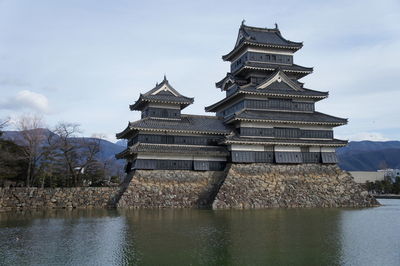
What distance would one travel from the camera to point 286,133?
116ft

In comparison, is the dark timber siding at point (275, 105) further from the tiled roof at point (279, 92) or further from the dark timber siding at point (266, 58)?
the dark timber siding at point (266, 58)

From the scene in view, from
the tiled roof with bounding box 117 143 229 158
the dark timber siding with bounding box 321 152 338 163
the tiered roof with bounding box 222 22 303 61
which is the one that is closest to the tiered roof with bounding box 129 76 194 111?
the tiled roof with bounding box 117 143 229 158

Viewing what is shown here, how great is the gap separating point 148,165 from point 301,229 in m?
17.2

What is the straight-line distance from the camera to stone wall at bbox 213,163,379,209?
3133 cm

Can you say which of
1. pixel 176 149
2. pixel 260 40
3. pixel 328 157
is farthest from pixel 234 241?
pixel 260 40

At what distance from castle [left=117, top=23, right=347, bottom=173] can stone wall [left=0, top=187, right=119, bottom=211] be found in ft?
12.1

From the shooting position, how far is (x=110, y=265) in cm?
1127

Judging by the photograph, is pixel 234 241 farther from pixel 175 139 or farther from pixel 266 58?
pixel 266 58

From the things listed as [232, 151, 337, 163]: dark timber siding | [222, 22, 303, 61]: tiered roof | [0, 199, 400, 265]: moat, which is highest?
[222, 22, 303, 61]: tiered roof

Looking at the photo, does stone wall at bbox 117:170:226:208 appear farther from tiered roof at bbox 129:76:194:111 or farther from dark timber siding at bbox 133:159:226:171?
tiered roof at bbox 129:76:194:111

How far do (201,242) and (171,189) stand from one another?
17762 millimetres

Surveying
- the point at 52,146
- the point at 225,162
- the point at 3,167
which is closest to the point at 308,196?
the point at 225,162

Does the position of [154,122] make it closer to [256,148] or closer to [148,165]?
[148,165]

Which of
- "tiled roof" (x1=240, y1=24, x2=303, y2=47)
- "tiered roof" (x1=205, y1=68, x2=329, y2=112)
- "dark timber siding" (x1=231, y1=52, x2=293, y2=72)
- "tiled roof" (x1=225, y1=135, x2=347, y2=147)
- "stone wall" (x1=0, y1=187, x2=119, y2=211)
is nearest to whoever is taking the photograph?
"stone wall" (x1=0, y1=187, x2=119, y2=211)
